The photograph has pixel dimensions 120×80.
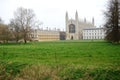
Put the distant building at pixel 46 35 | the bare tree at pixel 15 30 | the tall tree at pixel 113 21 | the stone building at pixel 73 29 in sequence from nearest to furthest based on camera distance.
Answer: the tall tree at pixel 113 21, the bare tree at pixel 15 30, the distant building at pixel 46 35, the stone building at pixel 73 29

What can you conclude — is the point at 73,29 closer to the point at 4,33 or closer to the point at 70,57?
the point at 4,33

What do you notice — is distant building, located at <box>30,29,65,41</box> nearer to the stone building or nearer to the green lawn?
the stone building

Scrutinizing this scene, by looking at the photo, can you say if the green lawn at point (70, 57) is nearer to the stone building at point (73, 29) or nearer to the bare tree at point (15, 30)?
the bare tree at point (15, 30)

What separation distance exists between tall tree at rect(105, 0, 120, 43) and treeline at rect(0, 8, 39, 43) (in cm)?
2386

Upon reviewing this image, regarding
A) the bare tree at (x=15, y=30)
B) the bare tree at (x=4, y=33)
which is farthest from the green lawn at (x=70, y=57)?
the bare tree at (x=4, y=33)

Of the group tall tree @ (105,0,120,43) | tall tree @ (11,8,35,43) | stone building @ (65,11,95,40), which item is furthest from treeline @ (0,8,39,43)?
stone building @ (65,11,95,40)

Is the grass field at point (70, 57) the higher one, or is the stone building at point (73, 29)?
the stone building at point (73, 29)

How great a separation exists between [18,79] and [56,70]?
9.02 feet

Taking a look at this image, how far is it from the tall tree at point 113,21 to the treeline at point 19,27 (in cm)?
2386

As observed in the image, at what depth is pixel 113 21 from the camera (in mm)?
51312

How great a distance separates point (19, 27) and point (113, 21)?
92.9 ft

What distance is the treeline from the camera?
64.1m

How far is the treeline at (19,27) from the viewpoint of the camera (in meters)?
64.1

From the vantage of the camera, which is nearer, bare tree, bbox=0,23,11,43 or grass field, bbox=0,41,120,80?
grass field, bbox=0,41,120,80
